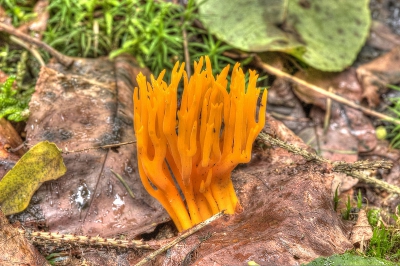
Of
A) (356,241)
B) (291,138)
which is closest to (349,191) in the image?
(291,138)

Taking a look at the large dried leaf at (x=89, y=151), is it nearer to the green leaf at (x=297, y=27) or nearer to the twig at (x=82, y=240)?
the twig at (x=82, y=240)

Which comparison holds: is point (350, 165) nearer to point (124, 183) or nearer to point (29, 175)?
point (124, 183)

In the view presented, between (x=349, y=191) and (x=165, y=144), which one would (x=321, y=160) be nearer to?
(x=349, y=191)

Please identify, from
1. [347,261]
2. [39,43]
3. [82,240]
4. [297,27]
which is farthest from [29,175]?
[297,27]

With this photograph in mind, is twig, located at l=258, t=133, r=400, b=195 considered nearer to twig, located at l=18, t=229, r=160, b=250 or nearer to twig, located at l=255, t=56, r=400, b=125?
twig, located at l=18, t=229, r=160, b=250

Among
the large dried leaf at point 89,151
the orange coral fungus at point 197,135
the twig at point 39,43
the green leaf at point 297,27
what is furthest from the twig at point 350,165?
the twig at point 39,43

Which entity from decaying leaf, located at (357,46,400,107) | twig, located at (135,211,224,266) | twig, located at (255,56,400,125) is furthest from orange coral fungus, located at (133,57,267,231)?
decaying leaf, located at (357,46,400,107)
